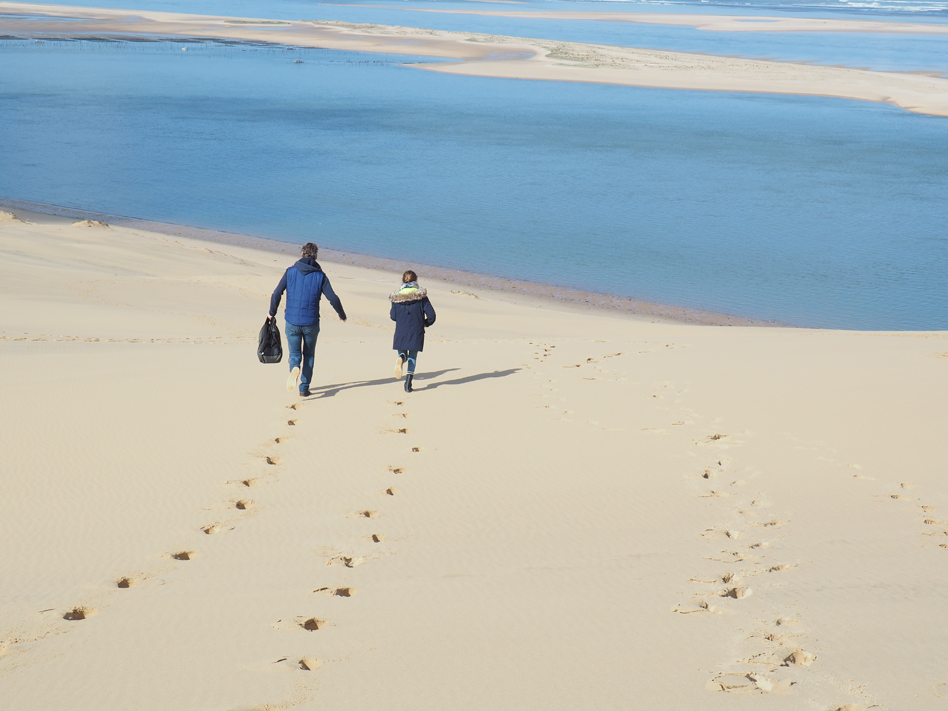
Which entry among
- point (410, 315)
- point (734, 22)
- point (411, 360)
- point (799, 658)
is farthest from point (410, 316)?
point (734, 22)

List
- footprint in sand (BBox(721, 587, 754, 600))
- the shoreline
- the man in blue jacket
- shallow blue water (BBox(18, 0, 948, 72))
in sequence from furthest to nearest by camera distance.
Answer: shallow blue water (BBox(18, 0, 948, 72)) < the shoreline < the man in blue jacket < footprint in sand (BBox(721, 587, 754, 600))

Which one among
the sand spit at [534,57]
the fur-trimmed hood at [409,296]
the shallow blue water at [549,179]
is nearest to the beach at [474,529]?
the fur-trimmed hood at [409,296]

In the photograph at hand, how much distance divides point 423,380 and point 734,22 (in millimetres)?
117737

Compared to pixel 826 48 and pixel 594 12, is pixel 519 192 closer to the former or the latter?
pixel 826 48

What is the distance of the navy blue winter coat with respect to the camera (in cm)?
897

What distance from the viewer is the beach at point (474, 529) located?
12.9 feet

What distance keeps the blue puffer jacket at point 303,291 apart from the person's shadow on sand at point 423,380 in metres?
0.99

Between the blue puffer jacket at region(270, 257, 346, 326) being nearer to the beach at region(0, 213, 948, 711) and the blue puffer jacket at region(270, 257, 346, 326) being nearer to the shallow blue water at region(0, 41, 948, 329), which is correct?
the beach at region(0, 213, 948, 711)

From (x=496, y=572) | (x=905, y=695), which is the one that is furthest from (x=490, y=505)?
(x=905, y=695)

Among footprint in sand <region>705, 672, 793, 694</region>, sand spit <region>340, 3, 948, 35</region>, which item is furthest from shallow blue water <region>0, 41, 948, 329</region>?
sand spit <region>340, 3, 948, 35</region>

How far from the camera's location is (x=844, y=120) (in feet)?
144

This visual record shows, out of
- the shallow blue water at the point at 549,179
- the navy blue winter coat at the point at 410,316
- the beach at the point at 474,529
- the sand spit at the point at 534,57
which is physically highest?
the sand spit at the point at 534,57

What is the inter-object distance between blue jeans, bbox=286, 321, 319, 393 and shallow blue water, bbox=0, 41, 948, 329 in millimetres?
12553

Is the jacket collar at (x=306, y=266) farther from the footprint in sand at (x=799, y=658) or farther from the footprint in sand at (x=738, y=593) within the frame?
the footprint in sand at (x=799, y=658)
